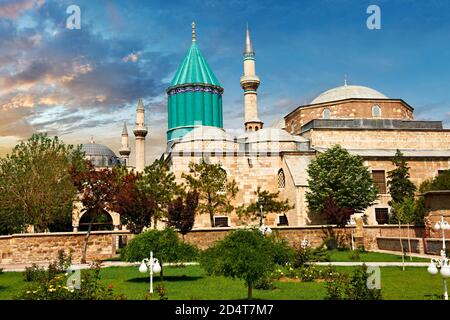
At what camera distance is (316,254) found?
17.9 metres

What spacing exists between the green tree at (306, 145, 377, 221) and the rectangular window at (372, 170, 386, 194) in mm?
3164

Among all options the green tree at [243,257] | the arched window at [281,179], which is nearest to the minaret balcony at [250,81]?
the arched window at [281,179]

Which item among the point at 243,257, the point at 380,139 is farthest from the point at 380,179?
the point at 243,257

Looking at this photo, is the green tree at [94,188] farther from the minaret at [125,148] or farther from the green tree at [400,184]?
the minaret at [125,148]

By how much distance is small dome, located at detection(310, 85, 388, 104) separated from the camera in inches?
1427

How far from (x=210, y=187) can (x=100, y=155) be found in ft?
94.0

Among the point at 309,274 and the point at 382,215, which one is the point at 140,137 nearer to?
the point at 382,215

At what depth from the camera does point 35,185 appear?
25.5m

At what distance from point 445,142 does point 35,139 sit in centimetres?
3012

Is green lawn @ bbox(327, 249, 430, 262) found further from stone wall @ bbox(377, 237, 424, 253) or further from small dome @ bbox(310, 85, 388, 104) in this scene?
small dome @ bbox(310, 85, 388, 104)

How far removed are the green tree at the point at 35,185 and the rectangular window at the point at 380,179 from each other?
65.0 ft

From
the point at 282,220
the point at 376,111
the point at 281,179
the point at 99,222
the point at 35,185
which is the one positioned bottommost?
the point at 282,220

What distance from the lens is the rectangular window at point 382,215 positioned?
97.1 feet
